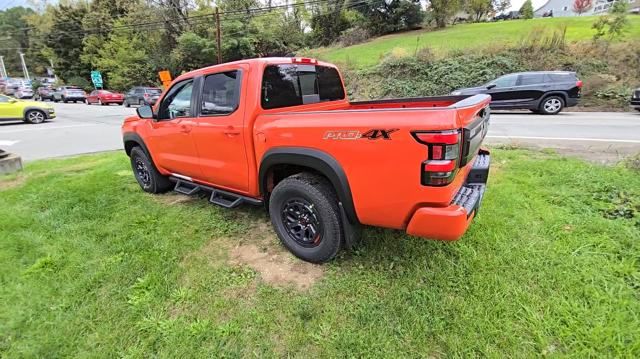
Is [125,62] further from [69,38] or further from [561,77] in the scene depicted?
[561,77]

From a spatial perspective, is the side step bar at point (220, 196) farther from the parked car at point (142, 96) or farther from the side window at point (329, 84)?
the parked car at point (142, 96)

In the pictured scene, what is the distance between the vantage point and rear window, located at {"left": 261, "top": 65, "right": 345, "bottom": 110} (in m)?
3.05

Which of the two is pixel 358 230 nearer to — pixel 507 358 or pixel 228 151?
pixel 507 358

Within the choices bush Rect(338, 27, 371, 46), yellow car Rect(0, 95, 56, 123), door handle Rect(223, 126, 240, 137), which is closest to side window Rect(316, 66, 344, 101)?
door handle Rect(223, 126, 240, 137)

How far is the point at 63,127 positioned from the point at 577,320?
17256 millimetres

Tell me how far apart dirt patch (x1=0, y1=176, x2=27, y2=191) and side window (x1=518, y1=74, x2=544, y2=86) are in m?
14.3

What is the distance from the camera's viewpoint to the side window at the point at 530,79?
11381 mm

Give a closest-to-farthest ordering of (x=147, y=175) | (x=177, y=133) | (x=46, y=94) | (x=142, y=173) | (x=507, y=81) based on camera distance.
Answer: (x=177, y=133) < (x=147, y=175) < (x=142, y=173) < (x=507, y=81) < (x=46, y=94)

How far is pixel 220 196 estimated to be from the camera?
3.81 metres

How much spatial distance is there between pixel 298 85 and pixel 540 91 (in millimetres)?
11543

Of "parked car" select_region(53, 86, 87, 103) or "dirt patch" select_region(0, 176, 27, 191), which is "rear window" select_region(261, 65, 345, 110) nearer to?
"dirt patch" select_region(0, 176, 27, 191)

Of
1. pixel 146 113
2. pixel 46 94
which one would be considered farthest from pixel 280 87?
pixel 46 94

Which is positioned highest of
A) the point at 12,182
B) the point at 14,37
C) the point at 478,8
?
the point at 14,37

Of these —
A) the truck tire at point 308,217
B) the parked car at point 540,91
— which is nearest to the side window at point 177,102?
the truck tire at point 308,217
